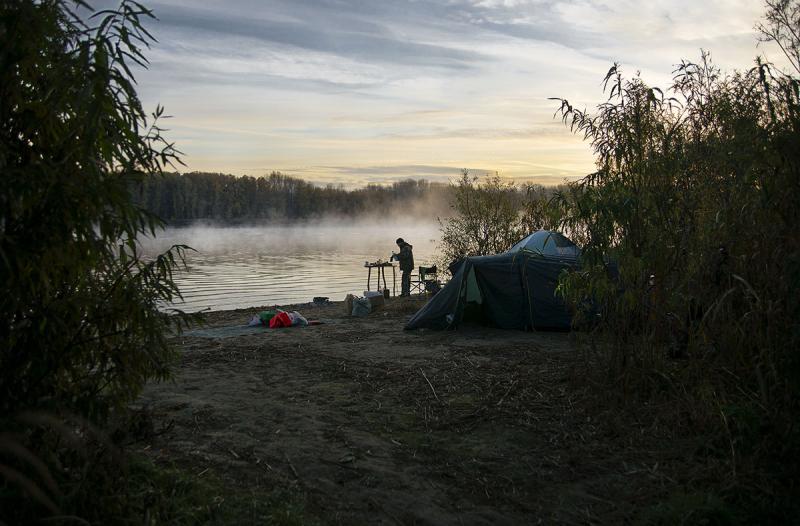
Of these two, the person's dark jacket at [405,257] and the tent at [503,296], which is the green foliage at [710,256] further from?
the person's dark jacket at [405,257]

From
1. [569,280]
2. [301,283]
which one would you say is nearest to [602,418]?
[569,280]

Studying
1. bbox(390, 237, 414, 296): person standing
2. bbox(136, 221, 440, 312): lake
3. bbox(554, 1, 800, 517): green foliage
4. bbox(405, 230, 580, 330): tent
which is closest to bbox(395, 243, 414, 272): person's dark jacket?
bbox(390, 237, 414, 296): person standing

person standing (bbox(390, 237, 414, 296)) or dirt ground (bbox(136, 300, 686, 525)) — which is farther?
person standing (bbox(390, 237, 414, 296))

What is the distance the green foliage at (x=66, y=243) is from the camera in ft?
8.82

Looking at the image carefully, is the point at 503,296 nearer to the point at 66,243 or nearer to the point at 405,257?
the point at 405,257

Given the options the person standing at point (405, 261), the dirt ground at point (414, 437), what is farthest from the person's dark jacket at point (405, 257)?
the dirt ground at point (414, 437)

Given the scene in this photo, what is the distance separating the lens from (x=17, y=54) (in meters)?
2.80

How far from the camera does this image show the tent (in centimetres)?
1103

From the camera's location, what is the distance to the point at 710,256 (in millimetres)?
5266

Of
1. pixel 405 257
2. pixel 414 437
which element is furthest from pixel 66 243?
pixel 405 257

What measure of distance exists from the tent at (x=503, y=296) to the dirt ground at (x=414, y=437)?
2096mm

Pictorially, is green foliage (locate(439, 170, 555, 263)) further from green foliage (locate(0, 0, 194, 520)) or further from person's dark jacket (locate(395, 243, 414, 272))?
green foliage (locate(0, 0, 194, 520))

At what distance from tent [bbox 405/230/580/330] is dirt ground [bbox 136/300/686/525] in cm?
210

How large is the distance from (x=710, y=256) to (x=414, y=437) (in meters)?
3.12
